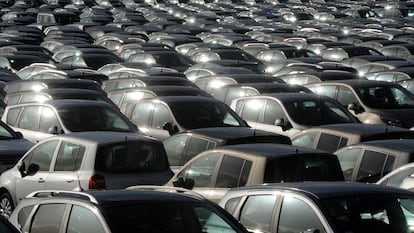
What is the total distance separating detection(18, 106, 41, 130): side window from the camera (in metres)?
18.2

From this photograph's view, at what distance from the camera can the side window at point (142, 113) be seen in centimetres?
1875

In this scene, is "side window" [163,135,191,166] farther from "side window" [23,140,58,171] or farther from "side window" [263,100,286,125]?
"side window" [263,100,286,125]

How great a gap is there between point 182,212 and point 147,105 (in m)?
10.9

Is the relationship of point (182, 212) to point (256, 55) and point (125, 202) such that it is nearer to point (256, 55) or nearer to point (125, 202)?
point (125, 202)

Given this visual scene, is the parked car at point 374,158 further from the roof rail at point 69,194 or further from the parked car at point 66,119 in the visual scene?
the roof rail at point 69,194

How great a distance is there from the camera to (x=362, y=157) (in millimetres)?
13336

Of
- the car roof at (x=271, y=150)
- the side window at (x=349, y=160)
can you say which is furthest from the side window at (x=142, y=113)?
the car roof at (x=271, y=150)

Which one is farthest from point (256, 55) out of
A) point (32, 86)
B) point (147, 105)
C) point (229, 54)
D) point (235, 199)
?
point (235, 199)

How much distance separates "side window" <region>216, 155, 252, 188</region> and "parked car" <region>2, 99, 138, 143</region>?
211 inches

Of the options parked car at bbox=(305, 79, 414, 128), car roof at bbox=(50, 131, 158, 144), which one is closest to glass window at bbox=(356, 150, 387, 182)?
car roof at bbox=(50, 131, 158, 144)

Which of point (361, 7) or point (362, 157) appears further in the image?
point (361, 7)

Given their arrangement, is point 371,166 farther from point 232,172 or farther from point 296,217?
point 296,217

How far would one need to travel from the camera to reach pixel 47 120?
58.6ft

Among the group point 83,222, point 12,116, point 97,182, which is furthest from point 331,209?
point 12,116
